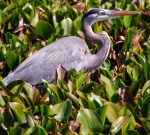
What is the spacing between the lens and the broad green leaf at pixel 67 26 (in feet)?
15.6

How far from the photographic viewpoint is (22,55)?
441 centimetres


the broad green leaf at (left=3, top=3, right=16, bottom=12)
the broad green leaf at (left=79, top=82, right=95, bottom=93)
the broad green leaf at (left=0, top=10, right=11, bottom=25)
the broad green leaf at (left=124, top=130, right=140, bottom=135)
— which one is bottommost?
the broad green leaf at (left=124, top=130, right=140, bottom=135)

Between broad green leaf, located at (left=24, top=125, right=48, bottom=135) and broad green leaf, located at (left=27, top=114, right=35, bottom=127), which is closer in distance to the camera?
broad green leaf, located at (left=24, top=125, right=48, bottom=135)

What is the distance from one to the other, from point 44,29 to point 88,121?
226cm

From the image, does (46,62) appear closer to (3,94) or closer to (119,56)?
Result: (119,56)

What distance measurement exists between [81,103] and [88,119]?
0.33 meters

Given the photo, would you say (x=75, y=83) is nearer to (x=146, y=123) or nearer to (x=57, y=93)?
(x=57, y=93)

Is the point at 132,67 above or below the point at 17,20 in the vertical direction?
below

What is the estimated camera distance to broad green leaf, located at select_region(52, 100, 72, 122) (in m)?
2.83

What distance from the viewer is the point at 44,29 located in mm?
4691

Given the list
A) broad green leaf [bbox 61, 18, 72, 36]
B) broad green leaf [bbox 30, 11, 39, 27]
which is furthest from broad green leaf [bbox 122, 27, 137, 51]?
broad green leaf [bbox 30, 11, 39, 27]

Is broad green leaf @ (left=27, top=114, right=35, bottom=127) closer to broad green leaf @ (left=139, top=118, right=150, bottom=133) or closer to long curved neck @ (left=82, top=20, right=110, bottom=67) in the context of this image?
broad green leaf @ (left=139, top=118, right=150, bottom=133)

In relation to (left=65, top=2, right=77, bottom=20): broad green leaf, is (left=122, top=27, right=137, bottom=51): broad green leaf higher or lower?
lower

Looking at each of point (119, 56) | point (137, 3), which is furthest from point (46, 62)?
point (137, 3)
